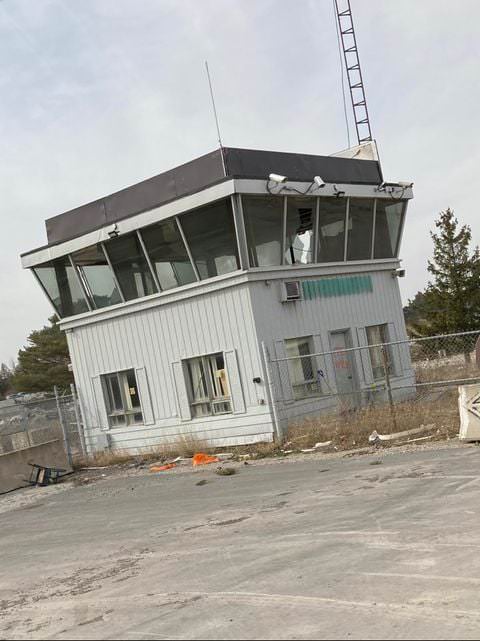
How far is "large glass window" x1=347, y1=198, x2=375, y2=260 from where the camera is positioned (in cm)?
2178

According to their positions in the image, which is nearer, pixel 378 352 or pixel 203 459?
pixel 203 459

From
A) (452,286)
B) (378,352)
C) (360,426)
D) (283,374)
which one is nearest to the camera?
(360,426)

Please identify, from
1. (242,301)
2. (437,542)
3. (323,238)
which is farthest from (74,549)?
(323,238)

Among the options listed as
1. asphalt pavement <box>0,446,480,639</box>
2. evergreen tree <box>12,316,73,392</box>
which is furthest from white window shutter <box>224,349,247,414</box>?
evergreen tree <box>12,316,73,392</box>

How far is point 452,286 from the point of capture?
40688 mm

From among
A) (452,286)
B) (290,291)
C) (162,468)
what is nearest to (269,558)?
(162,468)

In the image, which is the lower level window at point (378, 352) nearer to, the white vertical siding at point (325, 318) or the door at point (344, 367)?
the white vertical siding at point (325, 318)

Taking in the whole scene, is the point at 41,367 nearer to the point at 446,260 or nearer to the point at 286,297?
the point at 446,260

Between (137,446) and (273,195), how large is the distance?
323 inches

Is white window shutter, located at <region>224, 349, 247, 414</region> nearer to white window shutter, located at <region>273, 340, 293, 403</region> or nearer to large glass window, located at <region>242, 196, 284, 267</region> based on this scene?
white window shutter, located at <region>273, 340, 293, 403</region>

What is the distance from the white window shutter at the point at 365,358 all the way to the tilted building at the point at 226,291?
1.8 inches

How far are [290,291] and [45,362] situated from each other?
53.4 metres

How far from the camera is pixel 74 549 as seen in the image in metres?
10.8

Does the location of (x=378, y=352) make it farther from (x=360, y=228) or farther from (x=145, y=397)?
(x=145, y=397)
